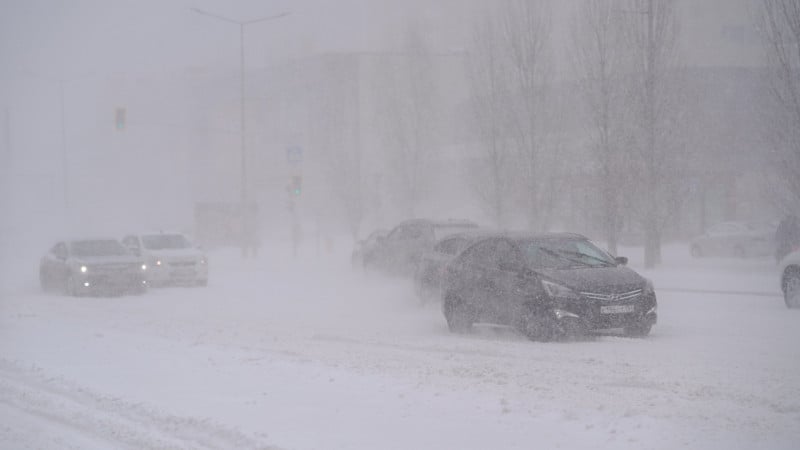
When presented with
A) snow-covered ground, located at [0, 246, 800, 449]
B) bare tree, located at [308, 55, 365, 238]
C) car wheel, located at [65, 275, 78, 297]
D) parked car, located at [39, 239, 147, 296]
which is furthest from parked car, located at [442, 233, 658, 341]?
bare tree, located at [308, 55, 365, 238]

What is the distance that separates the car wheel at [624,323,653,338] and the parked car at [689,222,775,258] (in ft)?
74.8

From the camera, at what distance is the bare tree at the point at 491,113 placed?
32.6 m

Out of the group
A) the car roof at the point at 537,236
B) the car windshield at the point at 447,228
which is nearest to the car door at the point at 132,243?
the car windshield at the point at 447,228

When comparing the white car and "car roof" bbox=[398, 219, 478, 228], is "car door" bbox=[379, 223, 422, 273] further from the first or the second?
Answer: the white car

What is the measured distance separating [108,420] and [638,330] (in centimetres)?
731

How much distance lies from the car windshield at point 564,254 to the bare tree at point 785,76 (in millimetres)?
11175

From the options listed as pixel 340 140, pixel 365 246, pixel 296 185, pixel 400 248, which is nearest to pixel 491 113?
pixel 365 246

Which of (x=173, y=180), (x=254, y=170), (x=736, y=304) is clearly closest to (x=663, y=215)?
(x=736, y=304)

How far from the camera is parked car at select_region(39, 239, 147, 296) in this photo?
21.6 metres

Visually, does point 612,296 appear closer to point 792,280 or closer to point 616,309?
point 616,309

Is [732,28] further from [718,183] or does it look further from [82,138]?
[82,138]

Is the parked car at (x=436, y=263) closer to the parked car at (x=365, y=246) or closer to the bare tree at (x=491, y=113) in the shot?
the parked car at (x=365, y=246)

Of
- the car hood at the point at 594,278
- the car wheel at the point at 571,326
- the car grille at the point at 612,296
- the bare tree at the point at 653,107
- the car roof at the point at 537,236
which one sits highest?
the bare tree at the point at 653,107

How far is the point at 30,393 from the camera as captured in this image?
9375 mm
